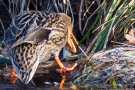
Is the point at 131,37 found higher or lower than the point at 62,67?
higher

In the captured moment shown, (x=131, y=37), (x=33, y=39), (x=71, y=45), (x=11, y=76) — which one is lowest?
(x=11, y=76)

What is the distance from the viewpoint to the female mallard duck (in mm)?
6324

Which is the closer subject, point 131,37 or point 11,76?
point 11,76

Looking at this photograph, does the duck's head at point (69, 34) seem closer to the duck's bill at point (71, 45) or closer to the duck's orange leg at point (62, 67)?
the duck's bill at point (71, 45)

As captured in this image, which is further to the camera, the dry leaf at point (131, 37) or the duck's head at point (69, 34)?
the duck's head at point (69, 34)

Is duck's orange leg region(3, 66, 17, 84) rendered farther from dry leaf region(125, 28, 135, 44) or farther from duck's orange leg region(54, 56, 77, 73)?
dry leaf region(125, 28, 135, 44)

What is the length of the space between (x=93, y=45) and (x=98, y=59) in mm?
545

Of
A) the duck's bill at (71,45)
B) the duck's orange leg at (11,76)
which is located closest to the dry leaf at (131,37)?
the duck's bill at (71,45)

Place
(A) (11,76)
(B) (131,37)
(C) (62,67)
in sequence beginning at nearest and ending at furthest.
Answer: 1. (A) (11,76)
2. (C) (62,67)
3. (B) (131,37)

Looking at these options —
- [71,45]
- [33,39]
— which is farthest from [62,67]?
[33,39]

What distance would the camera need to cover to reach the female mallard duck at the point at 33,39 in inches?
249

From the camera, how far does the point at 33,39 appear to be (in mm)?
6352

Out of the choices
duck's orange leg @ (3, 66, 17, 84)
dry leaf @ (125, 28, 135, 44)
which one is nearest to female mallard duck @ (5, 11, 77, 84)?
duck's orange leg @ (3, 66, 17, 84)

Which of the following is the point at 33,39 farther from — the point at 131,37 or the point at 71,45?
the point at 131,37
